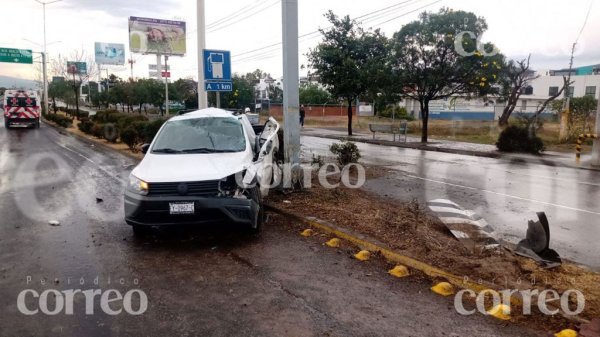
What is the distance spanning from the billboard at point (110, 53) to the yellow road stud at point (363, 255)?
81.7 m

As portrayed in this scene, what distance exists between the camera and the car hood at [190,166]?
234 inches

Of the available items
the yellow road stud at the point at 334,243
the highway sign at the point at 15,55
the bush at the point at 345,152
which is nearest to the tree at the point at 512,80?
the bush at the point at 345,152

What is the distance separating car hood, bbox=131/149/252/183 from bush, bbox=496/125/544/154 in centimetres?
1551

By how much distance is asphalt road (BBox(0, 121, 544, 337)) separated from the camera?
12.8 ft

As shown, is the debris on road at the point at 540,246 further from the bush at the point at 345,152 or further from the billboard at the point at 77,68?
the billboard at the point at 77,68

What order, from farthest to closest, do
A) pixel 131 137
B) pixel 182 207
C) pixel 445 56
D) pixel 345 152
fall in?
pixel 445 56
pixel 131 137
pixel 345 152
pixel 182 207

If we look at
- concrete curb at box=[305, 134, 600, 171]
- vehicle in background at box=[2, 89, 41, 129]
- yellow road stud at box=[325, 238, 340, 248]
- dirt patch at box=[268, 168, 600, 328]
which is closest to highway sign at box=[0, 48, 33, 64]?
vehicle in background at box=[2, 89, 41, 129]

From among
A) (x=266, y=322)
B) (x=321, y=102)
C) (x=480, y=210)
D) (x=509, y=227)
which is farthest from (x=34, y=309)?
(x=321, y=102)

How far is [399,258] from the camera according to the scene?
536 centimetres

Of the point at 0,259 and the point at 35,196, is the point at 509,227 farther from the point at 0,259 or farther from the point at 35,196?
the point at 35,196

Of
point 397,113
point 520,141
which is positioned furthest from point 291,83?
point 397,113

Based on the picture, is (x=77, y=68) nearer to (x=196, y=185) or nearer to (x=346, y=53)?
(x=346, y=53)

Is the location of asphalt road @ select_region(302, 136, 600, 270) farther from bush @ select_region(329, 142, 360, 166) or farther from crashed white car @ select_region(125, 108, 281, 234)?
crashed white car @ select_region(125, 108, 281, 234)

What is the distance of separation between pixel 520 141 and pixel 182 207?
55.8ft
